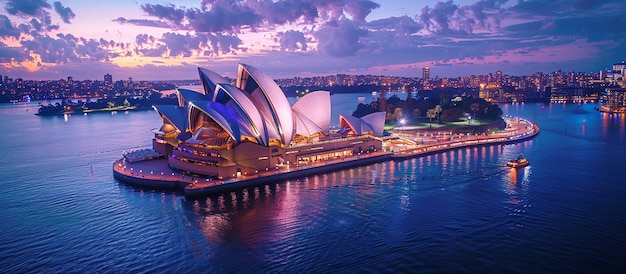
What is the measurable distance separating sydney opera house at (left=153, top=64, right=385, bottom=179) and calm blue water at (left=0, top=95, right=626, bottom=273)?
7.88 feet

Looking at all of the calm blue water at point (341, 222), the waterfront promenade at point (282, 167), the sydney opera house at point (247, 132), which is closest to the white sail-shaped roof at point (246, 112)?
the sydney opera house at point (247, 132)

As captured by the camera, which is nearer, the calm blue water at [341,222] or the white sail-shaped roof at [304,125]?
the calm blue water at [341,222]

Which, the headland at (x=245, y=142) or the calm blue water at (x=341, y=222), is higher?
the headland at (x=245, y=142)

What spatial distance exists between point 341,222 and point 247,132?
9.89 meters

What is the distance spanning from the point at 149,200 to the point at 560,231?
18.9 m

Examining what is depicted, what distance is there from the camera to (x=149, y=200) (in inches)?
820

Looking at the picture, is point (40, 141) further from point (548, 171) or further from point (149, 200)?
point (548, 171)

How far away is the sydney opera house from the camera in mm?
24188

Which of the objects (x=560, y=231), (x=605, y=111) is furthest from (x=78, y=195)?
(x=605, y=111)

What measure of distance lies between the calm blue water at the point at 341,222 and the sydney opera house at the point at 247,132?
2402mm

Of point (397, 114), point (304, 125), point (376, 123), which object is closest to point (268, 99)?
point (304, 125)

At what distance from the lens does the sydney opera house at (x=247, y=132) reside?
2419 cm

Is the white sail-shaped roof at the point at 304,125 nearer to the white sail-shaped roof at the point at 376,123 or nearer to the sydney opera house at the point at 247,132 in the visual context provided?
the sydney opera house at the point at 247,132

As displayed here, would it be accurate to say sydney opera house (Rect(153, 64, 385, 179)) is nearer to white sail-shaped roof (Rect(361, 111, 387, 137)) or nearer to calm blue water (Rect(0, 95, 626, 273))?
white sail-shaped roof (Rect(361, 111, 387, 137))
